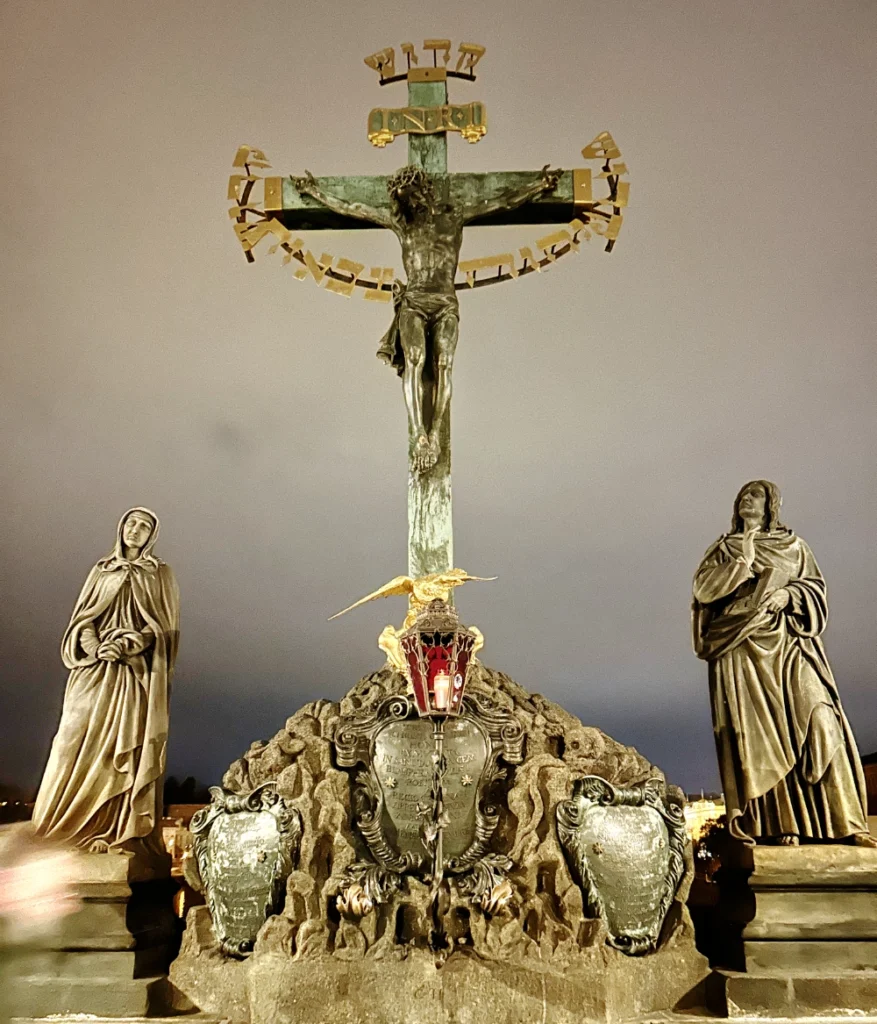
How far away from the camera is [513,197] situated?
7262mm

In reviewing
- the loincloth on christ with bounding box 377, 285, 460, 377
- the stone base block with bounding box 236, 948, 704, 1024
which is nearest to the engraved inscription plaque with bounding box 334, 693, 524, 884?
the stone base block with bounding box 236, 948, 704, 1024

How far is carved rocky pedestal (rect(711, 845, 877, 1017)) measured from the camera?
512cm

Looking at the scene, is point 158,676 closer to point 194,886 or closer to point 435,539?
point 194,886

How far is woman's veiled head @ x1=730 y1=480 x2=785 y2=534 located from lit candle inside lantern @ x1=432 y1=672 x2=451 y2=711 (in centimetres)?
294

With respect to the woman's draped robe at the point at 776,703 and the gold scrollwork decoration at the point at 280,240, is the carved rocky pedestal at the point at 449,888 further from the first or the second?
the gold scrollwork decoration at the point at 280,240

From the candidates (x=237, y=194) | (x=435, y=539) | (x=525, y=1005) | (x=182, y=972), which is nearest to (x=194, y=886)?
(x=182, y=972)

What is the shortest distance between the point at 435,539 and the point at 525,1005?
10.0 ft

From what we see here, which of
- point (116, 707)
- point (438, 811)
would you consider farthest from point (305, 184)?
point (438, 811)

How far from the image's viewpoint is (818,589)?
6.17m

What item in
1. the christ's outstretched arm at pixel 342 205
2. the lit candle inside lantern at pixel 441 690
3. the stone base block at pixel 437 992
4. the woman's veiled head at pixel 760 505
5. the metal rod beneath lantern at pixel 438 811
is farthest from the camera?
the christ's outstretched arm at pixel 342 205

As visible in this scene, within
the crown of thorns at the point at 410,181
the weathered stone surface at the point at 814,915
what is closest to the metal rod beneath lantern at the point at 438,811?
the weathered stone surface at the point at 814,915

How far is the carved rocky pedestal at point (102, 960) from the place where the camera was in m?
5.30

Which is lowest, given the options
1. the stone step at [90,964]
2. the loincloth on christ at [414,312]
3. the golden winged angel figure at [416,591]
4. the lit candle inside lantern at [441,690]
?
the stone step at [90,964]

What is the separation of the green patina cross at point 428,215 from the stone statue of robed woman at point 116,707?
6.67 feet
